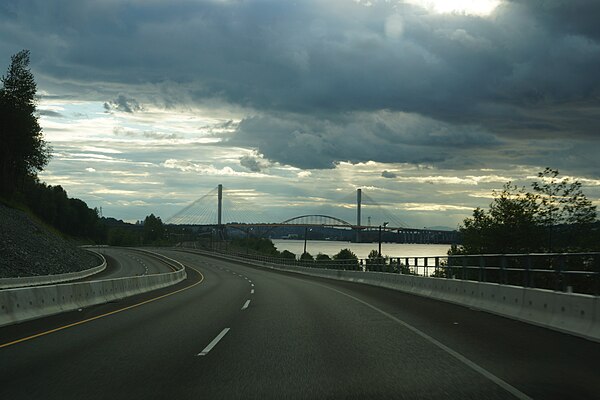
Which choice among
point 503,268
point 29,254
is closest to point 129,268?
point 29,254

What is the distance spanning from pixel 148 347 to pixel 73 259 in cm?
6219

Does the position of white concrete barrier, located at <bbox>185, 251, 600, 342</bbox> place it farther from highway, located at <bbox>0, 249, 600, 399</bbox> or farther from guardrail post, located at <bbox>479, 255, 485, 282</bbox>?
highway, located at <bbox>0, 249, 600, 399</bbox>

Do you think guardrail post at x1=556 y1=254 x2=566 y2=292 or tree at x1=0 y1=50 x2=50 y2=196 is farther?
tree at x1=0 y1=50 x2=50 y2=196

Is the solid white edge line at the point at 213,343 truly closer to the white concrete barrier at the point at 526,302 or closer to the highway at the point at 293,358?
the highway at the point at 293,358

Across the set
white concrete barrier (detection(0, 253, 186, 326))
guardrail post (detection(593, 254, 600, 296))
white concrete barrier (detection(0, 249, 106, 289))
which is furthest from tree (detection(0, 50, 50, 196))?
guardrail post (detection(593, 254, 600, 296))

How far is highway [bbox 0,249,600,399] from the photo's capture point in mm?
7125

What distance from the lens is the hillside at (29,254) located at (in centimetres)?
5217

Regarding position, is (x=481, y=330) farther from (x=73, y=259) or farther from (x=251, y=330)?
(x=73, y=259)

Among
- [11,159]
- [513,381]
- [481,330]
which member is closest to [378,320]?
[481,330]

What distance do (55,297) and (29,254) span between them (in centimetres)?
4352

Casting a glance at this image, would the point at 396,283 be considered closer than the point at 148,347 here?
No

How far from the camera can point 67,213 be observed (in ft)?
588

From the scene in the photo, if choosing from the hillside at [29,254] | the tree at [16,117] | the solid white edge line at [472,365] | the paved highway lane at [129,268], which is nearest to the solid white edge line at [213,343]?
the solid white edge line at [472,365]

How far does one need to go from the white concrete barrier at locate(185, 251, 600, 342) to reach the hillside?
122ft
